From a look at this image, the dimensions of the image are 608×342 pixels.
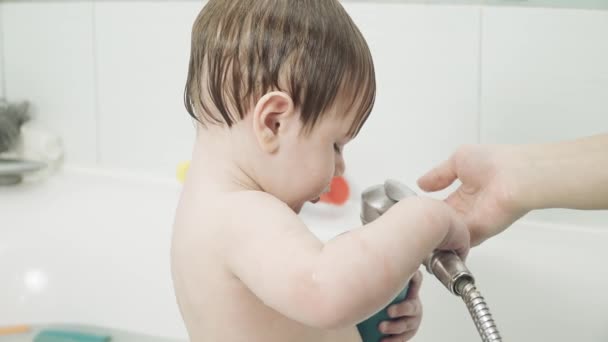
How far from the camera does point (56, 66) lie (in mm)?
1504

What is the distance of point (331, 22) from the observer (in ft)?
2.23

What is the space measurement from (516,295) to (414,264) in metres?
0.49

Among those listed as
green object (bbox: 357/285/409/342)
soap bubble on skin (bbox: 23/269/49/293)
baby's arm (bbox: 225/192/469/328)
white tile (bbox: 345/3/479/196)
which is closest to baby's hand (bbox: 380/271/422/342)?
green object (bbox: 357/285/409/342)

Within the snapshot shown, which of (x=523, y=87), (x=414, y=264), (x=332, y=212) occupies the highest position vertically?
(x=523, y=87)

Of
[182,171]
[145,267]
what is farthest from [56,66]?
[145,267]

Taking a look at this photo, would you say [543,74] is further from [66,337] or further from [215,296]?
[66,337]

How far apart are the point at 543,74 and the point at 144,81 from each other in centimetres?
78

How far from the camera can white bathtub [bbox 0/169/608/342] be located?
3.37ft

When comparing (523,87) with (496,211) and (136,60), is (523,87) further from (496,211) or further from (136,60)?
(136,60)

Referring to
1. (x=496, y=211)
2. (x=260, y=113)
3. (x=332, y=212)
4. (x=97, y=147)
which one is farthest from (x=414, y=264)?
(x=97, y=147)

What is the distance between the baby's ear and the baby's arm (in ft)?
0.22

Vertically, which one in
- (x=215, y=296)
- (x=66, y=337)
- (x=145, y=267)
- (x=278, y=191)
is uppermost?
(x=278, y=191)

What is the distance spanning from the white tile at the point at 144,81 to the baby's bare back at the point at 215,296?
2.18 ft

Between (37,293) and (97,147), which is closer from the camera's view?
(37,293)
